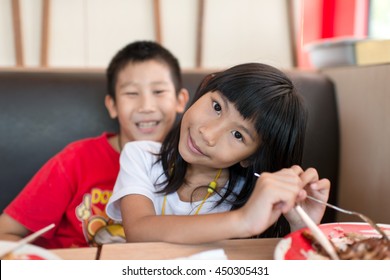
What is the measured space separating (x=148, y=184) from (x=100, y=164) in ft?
1.15

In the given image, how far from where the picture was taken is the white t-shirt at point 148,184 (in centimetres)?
95

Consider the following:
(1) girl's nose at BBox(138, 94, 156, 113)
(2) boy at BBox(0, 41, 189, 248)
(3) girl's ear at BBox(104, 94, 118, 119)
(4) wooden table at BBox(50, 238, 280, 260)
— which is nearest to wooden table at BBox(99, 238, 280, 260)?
(4) wooden table at BBox(50, 238, 280, 260)

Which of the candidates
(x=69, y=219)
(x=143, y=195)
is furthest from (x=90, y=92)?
(x=143, y=195)

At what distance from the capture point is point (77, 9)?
2312 millimetres

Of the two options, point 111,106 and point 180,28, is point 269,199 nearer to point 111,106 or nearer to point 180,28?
point 111,106

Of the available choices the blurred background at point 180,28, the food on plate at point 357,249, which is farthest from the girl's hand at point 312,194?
the blurred background at point 180,28

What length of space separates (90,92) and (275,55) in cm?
143

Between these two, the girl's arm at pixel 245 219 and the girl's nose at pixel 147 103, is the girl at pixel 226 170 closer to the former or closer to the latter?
the girl's arm at pixel 245 219

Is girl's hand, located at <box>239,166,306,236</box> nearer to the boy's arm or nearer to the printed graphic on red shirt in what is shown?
the printed graphic on red shirt

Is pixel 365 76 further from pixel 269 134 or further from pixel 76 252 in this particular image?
pixel 76 252

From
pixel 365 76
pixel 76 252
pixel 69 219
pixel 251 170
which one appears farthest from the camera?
pixel 365 76

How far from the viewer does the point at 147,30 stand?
94.7 inches

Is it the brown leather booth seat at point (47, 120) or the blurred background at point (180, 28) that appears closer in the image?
the brown leather booth seat at point (47, 120)

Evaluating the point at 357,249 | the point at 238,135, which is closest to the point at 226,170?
the point at 238,135
